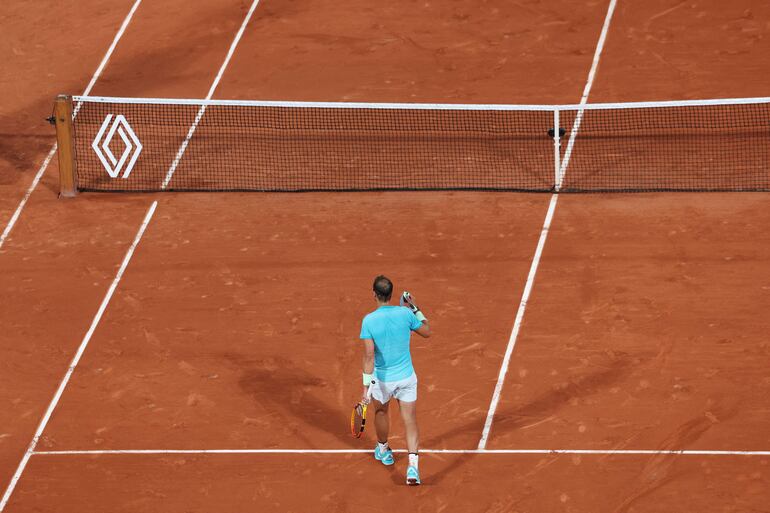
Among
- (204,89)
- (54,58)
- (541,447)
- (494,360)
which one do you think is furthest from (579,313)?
(54,58)

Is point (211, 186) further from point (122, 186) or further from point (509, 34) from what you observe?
point (509, 34)

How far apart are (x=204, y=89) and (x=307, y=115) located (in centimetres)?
210

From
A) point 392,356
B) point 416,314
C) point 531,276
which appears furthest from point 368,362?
point 531,276

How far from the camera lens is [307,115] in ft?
65.9

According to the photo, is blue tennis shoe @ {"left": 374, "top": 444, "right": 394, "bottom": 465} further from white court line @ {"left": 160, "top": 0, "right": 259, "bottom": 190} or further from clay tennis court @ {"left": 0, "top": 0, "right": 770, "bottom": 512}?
white court line @ {"left": 160, "top": 0, "right": 259, "bottom": 190}

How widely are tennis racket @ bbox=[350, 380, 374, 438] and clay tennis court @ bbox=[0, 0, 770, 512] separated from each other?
0.57 feet

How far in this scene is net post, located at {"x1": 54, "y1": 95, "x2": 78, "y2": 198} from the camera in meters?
18.0

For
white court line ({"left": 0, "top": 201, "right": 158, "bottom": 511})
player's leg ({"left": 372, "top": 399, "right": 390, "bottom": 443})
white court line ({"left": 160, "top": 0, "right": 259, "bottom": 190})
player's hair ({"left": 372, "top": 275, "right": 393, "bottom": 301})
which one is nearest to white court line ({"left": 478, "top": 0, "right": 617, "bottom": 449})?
player's leg ({"left": 372, "top": 399, "right": 390, "bottom": 443})

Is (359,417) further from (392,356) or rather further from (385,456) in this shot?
(392,356)

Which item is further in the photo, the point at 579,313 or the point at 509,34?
the point at 509,34

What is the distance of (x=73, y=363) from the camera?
14414mm

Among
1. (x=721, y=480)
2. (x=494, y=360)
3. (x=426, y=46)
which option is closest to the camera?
(x=721, y=480)

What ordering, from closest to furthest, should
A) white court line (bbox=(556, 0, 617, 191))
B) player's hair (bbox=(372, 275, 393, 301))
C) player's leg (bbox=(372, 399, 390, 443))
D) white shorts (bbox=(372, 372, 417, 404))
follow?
player's hair (bbox=(372, 275, 393, 301))
white shorts (bbox=(372, 372, 417, 404))
player's leg (bbox=(372, 399, 390, 443))
white court line (bbox=(556, 0, 617, 191))

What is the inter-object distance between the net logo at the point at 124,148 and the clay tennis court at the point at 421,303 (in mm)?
822
